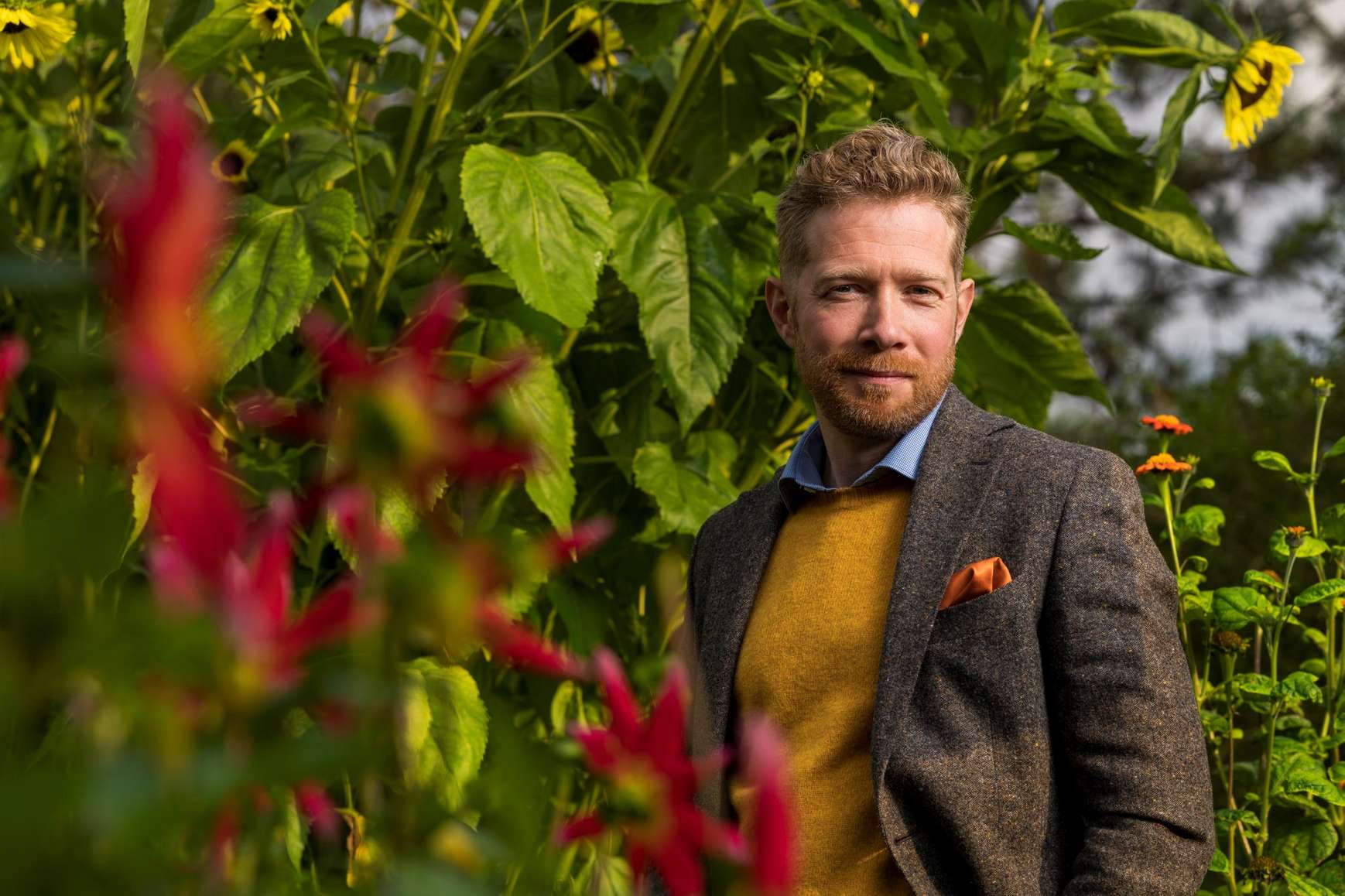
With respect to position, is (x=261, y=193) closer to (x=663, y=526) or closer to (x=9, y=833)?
(x=663, y=526)

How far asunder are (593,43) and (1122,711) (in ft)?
4.30

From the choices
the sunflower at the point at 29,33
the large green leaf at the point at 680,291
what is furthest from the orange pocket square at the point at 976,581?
the sunflower at the point at 29,33

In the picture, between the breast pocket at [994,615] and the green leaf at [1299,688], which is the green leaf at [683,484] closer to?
the breast pocket at [994,615]

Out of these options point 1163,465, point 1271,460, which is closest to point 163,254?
point 1163,465

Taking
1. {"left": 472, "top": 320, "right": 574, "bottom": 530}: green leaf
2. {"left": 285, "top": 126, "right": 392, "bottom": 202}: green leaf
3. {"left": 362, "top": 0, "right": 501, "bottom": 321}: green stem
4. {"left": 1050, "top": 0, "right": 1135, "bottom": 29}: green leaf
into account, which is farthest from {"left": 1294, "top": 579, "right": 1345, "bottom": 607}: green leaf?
{"left": 285, "top": 126, "right": 392, "bottom": 202}: green leaf

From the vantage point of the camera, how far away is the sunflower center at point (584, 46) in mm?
2115

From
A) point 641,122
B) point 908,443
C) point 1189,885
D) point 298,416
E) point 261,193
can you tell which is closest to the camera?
point 298,416

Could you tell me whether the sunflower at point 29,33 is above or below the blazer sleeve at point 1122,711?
above

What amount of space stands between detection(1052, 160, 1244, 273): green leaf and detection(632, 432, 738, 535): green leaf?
0.63m

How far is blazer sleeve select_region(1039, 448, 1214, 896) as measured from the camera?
1.17m

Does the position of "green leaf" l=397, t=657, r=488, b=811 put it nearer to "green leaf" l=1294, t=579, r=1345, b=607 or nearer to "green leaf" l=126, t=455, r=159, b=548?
"green leaf" l=126, t=455, r=159, b=548

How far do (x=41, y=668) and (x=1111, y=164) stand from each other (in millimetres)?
1975

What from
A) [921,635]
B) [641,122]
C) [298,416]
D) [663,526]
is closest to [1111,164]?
[641,122]

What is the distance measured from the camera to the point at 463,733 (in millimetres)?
1476
